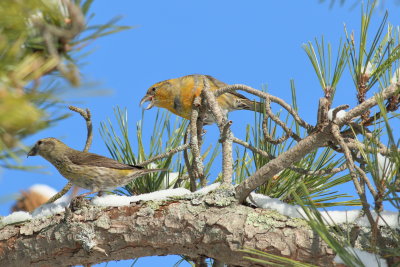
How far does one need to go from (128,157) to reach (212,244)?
151 cm

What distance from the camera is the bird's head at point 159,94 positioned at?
582 cm

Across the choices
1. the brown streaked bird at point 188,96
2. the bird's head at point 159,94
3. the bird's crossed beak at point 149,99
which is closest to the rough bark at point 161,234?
the brown streaked bird at point 188,96

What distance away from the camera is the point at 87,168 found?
172 inches

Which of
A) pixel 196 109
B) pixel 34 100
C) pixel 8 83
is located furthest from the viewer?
pixel 196 109

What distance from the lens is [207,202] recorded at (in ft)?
9.91

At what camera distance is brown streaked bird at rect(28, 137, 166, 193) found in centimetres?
410

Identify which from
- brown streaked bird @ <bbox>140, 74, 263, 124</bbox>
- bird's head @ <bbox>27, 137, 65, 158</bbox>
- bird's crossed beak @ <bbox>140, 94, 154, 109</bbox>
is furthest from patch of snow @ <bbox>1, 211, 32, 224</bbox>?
bird's crossed beak @ <bbox>140, 94, 154, 109</bbox>

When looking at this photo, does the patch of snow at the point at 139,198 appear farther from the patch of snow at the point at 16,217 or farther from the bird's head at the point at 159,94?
the bird's head at the point at 159,94

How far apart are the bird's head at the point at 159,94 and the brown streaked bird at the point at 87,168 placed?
1.34m

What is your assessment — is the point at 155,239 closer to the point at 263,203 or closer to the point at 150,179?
the point at 263,203

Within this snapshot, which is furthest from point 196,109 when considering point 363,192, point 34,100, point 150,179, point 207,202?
point 34,100

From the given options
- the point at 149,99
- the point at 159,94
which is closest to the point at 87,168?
the point at 159,94

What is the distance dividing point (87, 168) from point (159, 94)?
176 centimetres

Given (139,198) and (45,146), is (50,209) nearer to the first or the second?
(139,198)
